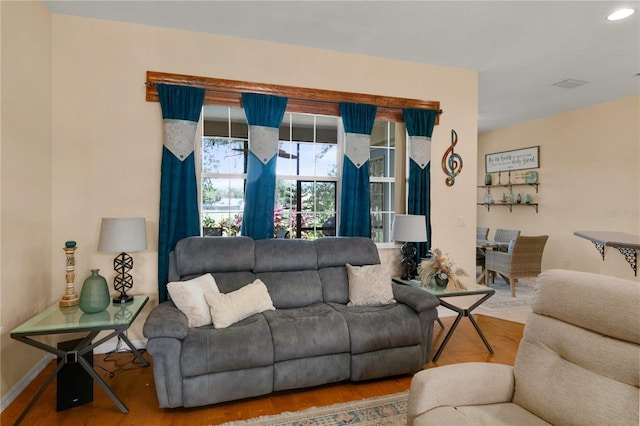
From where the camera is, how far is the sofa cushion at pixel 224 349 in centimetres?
229

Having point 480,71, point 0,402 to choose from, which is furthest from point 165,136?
point 480,71

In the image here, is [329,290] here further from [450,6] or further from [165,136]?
[450,6]

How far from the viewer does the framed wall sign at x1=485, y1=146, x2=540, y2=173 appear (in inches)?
263

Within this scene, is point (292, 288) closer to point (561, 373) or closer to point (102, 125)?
point (561, 373)

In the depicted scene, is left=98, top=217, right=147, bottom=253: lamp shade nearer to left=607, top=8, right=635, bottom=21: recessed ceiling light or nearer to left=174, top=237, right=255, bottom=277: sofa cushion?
left=174, top=237, right=255, bottom=277: sofa cushion

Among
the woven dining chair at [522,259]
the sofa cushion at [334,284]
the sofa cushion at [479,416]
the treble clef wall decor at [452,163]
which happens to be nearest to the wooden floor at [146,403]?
the sofa cushion at [334,284]

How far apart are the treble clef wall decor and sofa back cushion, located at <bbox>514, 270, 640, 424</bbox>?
2.79 meters

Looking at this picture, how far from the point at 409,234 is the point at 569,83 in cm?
339

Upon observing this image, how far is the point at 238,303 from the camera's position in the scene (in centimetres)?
272

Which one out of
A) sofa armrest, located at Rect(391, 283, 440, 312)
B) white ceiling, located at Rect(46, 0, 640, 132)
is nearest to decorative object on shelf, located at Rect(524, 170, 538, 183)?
white ceiling, located at Rect(46, 0, 640, 132)

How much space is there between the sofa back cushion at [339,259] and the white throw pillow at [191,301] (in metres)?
1.07

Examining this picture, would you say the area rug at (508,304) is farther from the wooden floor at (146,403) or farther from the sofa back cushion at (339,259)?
the sofa back cushion at (339,259)

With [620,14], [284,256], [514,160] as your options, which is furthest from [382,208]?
[514,160]

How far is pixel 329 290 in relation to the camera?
10.6 feet
